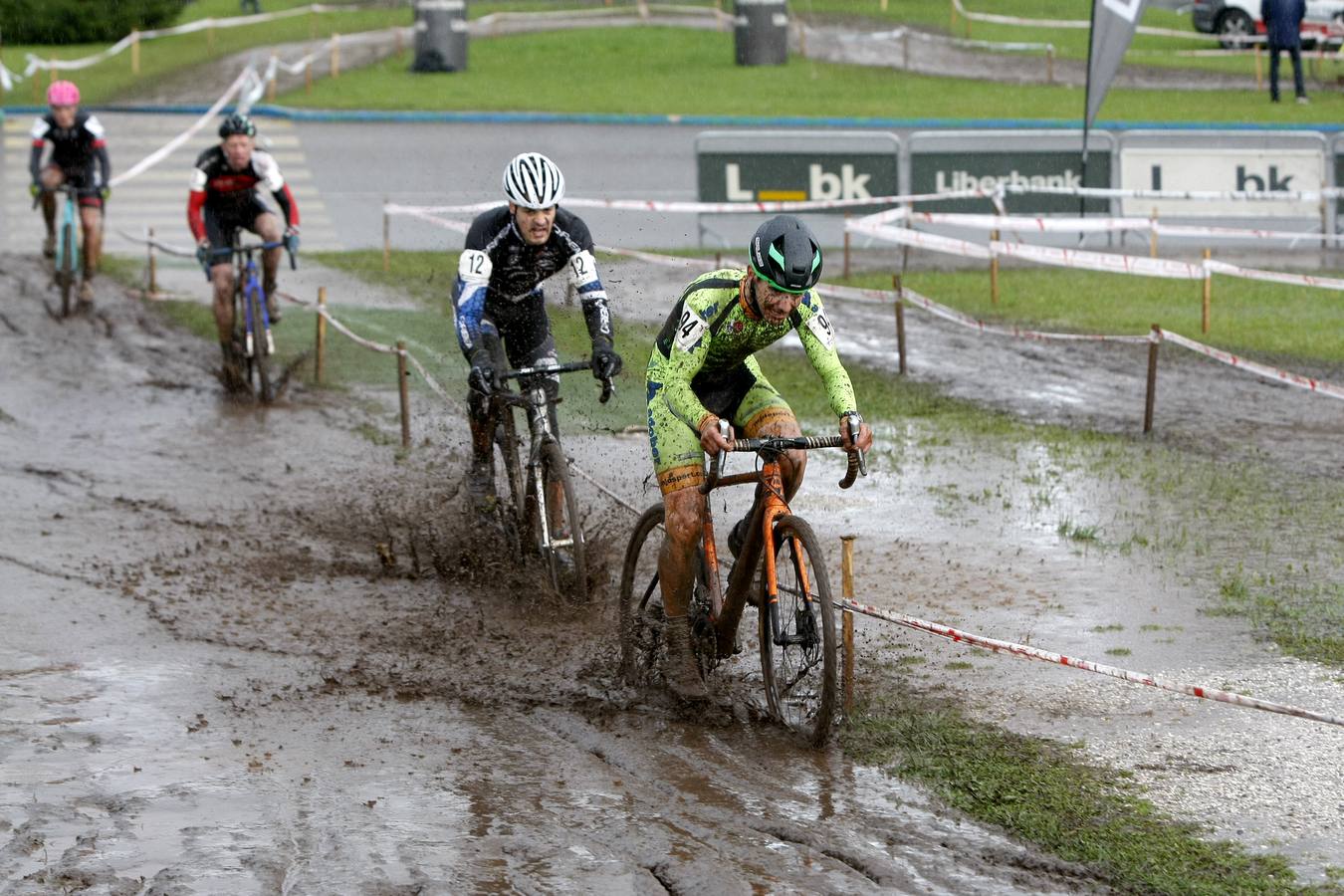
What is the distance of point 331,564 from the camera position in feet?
30.9

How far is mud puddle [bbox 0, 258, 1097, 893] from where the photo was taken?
5492 millimetres

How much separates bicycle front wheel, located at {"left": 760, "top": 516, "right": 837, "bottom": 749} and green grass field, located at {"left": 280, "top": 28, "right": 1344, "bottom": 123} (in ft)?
79.9

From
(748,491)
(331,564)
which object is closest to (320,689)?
(331,564)

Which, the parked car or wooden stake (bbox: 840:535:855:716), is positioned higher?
the parked car

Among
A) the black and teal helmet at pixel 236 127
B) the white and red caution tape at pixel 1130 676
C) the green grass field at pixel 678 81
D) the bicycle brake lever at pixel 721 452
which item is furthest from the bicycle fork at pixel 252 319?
the green grass field at pixel 678 81

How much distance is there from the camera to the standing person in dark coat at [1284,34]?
30.9 metres

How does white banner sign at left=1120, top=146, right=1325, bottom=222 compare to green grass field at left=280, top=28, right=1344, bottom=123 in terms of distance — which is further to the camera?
green grass field at left=280, top=28, right=1344, bottom=123

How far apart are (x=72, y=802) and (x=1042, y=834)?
335cm

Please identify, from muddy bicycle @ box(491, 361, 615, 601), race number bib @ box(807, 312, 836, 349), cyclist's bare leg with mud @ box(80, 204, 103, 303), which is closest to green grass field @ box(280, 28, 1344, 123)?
cyclist's bare leg with mud @ box(80, 204, 103, 303)

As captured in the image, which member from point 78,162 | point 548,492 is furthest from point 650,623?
point 78,162

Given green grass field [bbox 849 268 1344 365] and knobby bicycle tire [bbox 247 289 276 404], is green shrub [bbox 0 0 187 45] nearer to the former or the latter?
green grass field [bbox 849 268 1344 365]

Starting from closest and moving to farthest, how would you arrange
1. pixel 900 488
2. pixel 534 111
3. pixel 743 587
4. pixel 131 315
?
pixel 743 587, pixel 900 488, pixel 131 315, pixel 534 111

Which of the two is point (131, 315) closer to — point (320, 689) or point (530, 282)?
point (530, 282)

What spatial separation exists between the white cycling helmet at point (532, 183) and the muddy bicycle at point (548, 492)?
844 millimetres
